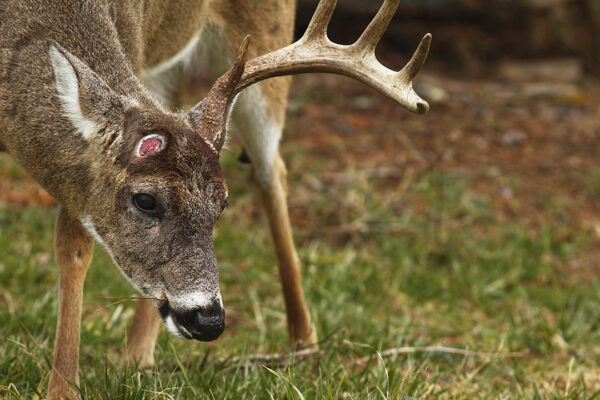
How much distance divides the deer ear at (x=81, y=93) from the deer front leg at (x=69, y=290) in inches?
23.4

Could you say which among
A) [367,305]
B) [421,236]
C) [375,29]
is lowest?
[421,236]

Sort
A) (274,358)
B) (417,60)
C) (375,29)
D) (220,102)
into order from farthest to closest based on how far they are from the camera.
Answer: (274,358), (375,29), (417,60), (220,102)

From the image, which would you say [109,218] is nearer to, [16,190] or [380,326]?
[380,326]

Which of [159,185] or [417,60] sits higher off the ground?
[417,60]

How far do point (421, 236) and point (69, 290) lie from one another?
368 cm

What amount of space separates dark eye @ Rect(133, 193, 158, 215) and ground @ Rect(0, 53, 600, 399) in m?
0.71

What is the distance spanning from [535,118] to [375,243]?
4.26 meters

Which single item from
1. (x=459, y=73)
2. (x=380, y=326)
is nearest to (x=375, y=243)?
(x=380, y=326)

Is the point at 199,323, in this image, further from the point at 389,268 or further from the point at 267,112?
the point at 389,268

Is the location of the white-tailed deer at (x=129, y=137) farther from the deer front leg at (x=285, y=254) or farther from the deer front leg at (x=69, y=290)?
the deer front leg at (x=285, y=254)

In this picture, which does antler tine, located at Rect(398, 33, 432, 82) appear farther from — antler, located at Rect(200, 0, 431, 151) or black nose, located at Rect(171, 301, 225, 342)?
black nose, located at Rect(171, 301, 225, 342)

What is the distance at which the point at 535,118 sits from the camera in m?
10.2

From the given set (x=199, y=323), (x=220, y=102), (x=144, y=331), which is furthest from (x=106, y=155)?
(x=144, y=331)

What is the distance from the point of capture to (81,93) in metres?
3.20
